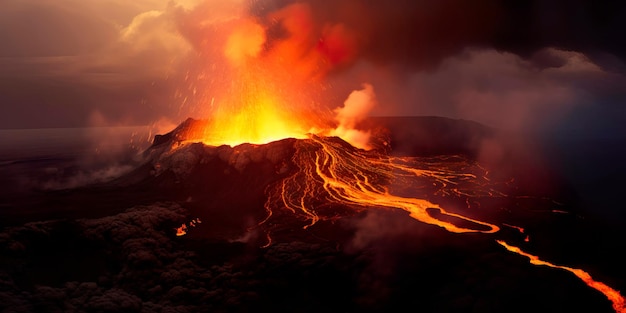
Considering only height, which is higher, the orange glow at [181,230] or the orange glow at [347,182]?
the orange glow at [347,182]

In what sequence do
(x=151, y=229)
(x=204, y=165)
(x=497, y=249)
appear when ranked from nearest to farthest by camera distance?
(x=497, y=249) → (x=151, y=229) → (x=204, y=165)

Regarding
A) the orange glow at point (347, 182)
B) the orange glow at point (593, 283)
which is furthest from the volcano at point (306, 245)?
the orange glow at point (347, 182)

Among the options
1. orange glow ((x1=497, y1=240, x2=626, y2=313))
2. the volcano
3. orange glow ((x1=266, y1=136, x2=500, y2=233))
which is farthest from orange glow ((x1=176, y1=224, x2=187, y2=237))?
orange glow ((x1=497, y1=240, x2=626, y2=313))

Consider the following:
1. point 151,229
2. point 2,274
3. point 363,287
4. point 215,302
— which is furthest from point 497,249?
point 2,274

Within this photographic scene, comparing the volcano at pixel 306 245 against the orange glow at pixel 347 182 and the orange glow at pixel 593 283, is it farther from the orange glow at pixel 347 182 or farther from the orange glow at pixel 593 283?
the orange glow at pixel 347 182

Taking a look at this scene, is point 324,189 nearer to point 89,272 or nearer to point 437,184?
point 437,184

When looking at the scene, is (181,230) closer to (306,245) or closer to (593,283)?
(306,245)

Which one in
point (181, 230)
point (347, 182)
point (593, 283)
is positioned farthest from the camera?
point (347, 182)

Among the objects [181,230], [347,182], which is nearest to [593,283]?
[347,182]
